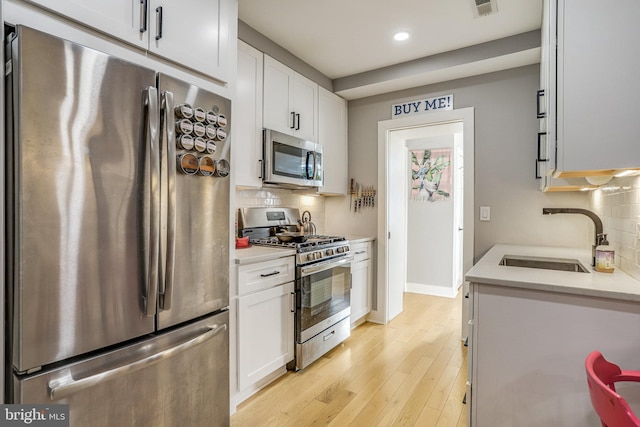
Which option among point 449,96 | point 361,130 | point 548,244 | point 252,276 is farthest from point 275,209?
point 548,244

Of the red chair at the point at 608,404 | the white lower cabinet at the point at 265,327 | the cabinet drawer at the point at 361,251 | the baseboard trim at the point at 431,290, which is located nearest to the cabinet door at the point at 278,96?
the white lower cabinet at the point at 265,327

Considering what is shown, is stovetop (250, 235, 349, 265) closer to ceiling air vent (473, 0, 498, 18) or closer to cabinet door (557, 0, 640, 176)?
cabinet door (557, 0, 640, 176)

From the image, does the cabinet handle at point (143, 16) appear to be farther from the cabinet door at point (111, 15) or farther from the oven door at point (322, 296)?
the oven door at point (322, 296)

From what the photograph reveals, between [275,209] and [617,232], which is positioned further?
[275,209]

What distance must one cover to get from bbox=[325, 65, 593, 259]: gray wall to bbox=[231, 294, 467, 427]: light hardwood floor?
1006mm

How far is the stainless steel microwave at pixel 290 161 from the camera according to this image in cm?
259

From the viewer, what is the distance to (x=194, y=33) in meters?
1.68

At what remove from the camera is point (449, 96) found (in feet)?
10.5

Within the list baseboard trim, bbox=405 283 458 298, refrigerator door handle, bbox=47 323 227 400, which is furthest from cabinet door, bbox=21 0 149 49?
baseboard trim, bbox=405 283 458 298

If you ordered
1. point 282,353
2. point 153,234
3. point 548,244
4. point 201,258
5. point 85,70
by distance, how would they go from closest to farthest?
point 85,70 < point 153,234 < point 201,258 < point 282,353 < point 548,244

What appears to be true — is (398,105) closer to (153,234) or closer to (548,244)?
(548,244)

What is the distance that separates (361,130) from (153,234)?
2.76m

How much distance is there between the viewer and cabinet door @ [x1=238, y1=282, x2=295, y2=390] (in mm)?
2037

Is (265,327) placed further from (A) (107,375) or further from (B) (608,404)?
(B) (608,404)
